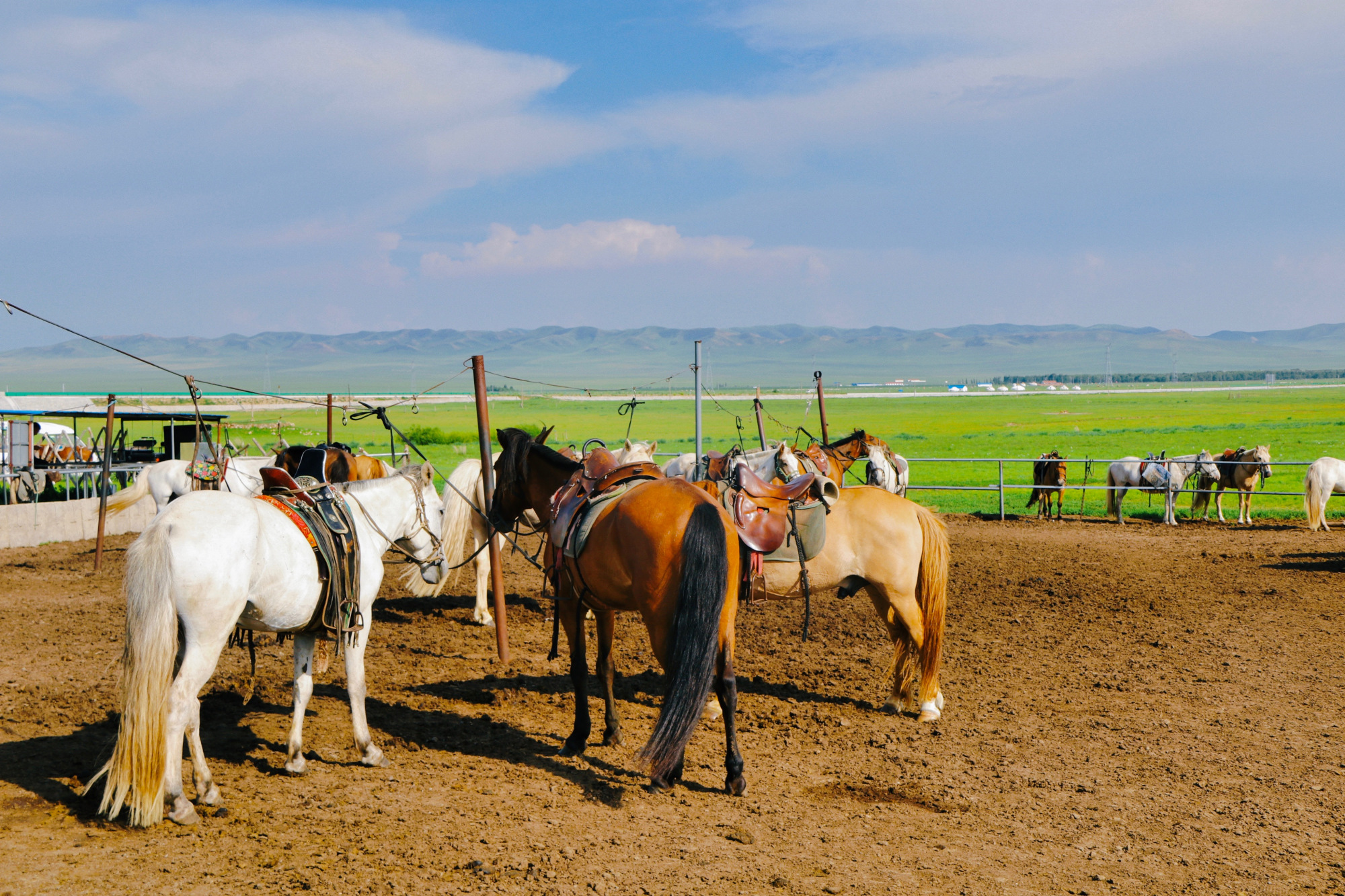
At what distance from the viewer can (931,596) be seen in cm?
631

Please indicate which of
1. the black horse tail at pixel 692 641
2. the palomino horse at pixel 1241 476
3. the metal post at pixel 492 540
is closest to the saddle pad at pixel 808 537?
the black horse tail at pixel 692 641

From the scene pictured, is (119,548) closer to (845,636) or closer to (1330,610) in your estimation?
(845,636)

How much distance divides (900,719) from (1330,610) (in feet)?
20.3

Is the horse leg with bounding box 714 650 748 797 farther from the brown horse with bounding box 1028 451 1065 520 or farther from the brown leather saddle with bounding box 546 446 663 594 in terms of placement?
the brown horse with bounding box 1028 451 1065 520

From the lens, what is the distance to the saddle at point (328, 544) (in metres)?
4.99

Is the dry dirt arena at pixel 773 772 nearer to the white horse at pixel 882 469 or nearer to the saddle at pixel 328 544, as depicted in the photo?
→ the saddle at pixel 328 544

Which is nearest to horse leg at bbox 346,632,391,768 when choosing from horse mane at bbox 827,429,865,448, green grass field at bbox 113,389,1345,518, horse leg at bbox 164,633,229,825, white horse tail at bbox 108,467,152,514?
horse leg at bbox 164,633,229,825

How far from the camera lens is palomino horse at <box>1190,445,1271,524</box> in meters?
16.5

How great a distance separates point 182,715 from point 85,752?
161 cm

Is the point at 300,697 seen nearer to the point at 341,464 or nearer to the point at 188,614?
the point at 188,614

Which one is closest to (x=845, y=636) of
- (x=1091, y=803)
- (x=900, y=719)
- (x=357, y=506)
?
(x=900, y=719)

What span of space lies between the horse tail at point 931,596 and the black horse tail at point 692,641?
223 cm

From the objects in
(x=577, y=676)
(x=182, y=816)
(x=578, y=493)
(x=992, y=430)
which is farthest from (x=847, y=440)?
(x=992, y=430)

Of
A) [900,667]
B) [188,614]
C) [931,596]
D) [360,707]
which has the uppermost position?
[188,614]
